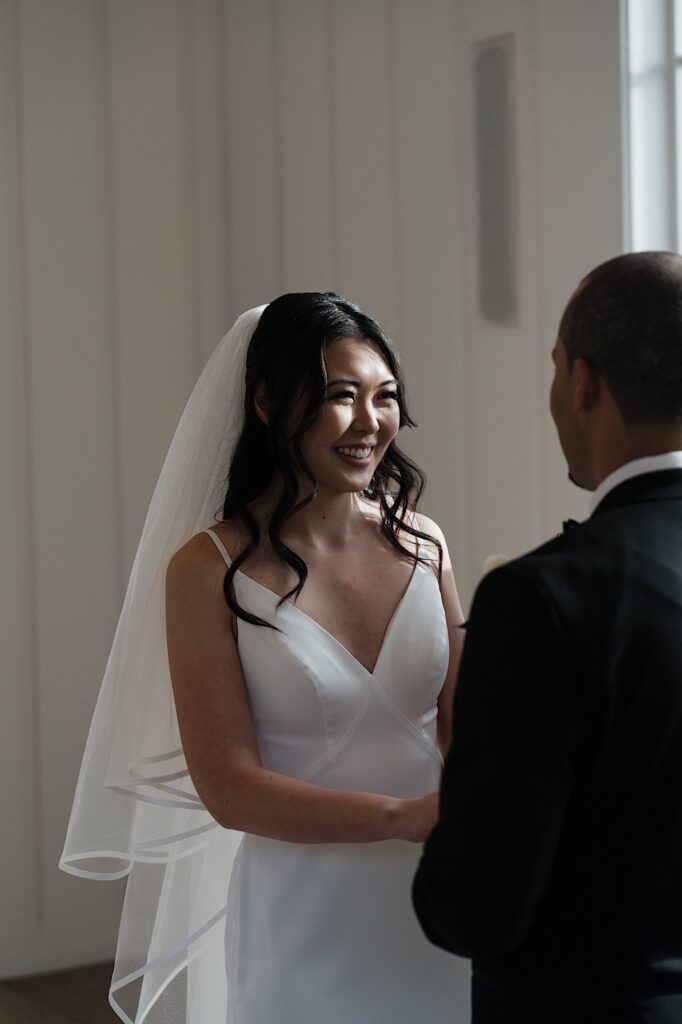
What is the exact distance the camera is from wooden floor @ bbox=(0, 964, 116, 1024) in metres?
3.82

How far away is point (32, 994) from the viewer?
405cm

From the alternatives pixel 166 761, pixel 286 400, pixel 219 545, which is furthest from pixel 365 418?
pixel 166 761

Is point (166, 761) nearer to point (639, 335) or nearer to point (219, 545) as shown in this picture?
point (219, 545)

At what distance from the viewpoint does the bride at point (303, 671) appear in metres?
2.03

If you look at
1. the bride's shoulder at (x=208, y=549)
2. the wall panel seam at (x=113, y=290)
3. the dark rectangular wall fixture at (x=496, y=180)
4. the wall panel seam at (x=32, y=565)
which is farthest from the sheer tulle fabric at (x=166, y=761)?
the wall panel seam at (x=113, y=290)

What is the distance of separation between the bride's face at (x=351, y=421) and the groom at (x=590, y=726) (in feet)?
2.57

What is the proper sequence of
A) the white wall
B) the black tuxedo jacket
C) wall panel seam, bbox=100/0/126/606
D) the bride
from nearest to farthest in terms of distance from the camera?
the black tuxedo jacket → the bride → the white wall → wall panel seam, bbox=100/0/126/606

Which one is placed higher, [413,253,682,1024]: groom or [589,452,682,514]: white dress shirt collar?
[589,452,682,514]: white dress shirt collar

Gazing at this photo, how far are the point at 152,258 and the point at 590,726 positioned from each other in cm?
353

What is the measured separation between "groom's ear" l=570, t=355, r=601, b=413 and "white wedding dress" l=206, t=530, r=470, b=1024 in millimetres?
882

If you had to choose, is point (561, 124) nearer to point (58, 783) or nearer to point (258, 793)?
point (258, 793)

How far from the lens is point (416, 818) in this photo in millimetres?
1782

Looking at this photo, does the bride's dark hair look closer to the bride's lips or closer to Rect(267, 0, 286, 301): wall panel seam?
Result: the bride's lips

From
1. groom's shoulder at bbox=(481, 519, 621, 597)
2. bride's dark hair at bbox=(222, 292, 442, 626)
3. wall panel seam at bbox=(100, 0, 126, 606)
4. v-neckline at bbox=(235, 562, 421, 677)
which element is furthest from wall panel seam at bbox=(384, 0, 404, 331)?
groom's shoulder at bbox=(481, 519, 621, 597)
